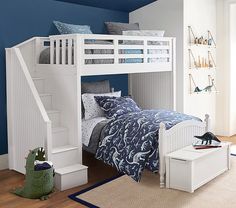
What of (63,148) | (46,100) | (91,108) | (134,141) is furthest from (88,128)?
(134,141)

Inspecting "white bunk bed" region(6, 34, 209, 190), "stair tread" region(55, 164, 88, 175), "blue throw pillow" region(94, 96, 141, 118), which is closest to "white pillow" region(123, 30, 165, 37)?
"white bunk bed" region(6, 34, 209, 190)

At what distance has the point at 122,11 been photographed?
→ 18.6 feet

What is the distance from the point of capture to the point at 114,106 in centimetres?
423

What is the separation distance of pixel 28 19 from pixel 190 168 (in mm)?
2587

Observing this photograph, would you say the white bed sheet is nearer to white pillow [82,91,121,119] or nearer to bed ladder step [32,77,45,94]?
white pillow [82,91,121,119]

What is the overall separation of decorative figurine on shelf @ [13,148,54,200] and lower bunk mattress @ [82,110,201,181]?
2.27ft

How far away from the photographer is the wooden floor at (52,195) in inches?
125

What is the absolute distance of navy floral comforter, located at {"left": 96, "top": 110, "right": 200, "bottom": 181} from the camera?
3.53 meters

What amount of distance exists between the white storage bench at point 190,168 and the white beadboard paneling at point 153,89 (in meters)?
1.61

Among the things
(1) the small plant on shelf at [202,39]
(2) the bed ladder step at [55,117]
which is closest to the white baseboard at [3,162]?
(2) the bed ladder step at [55,117]

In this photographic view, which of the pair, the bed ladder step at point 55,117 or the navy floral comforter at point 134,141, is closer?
the navy floral comforter at point 134,141

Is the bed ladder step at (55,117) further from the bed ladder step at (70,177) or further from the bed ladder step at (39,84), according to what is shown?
the bed ladder step at (70,177)

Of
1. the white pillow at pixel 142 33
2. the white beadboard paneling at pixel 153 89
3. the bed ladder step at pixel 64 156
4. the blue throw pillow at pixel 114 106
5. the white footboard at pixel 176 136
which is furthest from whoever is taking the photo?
the white beadboard paneling at pixel 153 89

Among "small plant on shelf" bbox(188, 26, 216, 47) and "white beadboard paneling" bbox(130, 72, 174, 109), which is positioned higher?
"small plant on shelf" bbox(188, 26, 216, 47)
